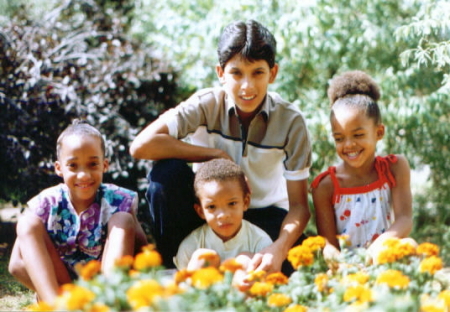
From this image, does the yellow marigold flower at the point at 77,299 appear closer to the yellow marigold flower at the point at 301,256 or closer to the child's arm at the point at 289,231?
the yellow marigold flower at the point at 301,256

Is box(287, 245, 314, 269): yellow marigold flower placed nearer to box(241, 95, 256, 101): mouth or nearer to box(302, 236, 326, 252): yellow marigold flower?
box(302, 236, 326, 252): yellow marigold flower

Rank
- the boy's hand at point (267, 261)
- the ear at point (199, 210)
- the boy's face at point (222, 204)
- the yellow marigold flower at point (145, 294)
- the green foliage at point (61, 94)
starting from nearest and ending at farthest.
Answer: the yellow marigold flower at point (145, 294) → the boy's hand at point (267, 261) → the boy's face at point (222, 204) → the ear at point (199, 210) → the green foliage at point (61, 94)

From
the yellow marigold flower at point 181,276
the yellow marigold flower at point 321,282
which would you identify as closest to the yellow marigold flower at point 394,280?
the yellow marigold flower at point 321,282

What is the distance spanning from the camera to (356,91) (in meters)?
3.15

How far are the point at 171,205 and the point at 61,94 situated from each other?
160cm

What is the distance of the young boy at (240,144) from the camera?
287 centimetres

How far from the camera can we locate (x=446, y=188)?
4.74 metres

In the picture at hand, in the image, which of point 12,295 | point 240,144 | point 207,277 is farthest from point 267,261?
point 12,295

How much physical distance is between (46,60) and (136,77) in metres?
0.68

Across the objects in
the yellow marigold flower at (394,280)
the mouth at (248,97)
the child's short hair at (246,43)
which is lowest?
the yellow marigold flower at (394,280)

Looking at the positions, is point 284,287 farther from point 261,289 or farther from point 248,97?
point 248,97

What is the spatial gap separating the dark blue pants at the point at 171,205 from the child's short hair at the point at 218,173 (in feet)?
0.32

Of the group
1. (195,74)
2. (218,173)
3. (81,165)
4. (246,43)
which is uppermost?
(195,74)

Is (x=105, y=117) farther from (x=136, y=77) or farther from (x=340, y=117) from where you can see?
(x=340, y=117)
